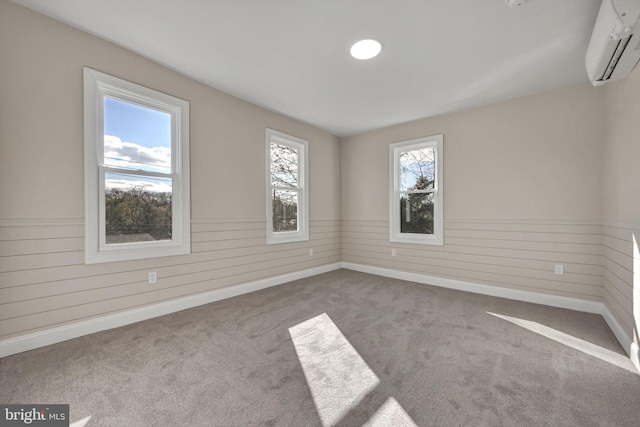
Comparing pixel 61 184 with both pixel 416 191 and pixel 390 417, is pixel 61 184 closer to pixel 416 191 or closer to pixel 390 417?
pixel 390 417

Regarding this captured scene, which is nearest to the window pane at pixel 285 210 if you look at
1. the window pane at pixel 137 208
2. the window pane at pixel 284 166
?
the window pane at pixel 284 166

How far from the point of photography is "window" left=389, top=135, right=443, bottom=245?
4.16m

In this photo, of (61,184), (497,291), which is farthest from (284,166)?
(497,291)

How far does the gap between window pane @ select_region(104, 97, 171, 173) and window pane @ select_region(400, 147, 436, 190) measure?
3.58 meters

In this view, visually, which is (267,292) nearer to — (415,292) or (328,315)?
(328,315)

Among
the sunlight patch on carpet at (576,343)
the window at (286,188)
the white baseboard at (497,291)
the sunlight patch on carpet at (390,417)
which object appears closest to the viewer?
the sunlight patch on carpet at (390,417)

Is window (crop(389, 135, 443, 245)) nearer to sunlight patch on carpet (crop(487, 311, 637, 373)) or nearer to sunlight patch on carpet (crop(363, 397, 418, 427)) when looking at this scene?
sunlight patch on carpet (crop(487, 311, 637, 373))

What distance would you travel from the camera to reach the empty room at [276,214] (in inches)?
66.5

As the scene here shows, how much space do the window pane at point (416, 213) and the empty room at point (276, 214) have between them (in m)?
0.17

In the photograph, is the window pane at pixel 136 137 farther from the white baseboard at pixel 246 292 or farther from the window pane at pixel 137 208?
the white baseboard at pixel 246 292

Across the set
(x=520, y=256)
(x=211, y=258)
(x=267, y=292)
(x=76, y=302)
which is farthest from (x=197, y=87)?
(x=520, y=256)

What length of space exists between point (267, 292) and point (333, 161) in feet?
9.32

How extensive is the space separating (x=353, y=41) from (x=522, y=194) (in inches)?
113

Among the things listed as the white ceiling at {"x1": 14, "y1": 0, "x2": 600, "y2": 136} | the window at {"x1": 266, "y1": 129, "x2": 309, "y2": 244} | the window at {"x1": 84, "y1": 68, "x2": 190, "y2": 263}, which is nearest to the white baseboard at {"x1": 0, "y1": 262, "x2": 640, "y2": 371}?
the window at {"x1": 84, "y1": 68, "x2": 190, "y2": 263}
